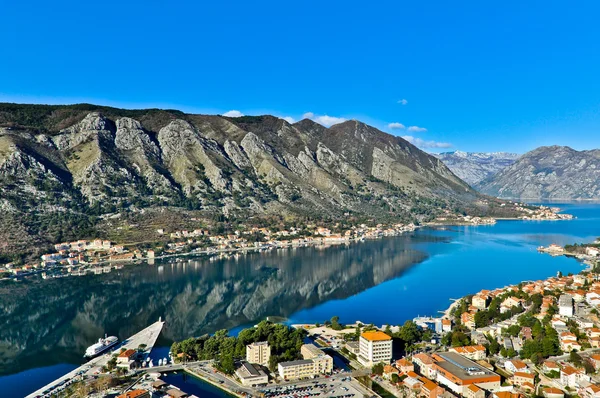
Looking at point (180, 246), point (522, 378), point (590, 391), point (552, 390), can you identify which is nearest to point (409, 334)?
point (522, 378)

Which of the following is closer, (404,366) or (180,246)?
(404,366)

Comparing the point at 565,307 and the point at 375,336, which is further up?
the point at 565,307

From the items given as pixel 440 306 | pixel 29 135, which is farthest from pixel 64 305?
pixel 29 135

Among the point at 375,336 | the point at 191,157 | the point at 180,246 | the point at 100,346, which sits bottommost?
the point at 100,346

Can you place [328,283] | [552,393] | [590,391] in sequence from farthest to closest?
1. [328,283]
2. [552,393]
3. [590,391]

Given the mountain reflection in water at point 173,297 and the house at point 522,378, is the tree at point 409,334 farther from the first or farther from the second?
the mountain reflection in water at point 173,297

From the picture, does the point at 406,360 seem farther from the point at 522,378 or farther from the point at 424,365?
the point at 522,378

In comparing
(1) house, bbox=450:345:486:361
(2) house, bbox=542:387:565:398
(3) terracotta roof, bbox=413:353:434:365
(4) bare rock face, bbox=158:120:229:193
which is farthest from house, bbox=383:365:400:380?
(4) bare rock face, bbox=158:120:229:193
